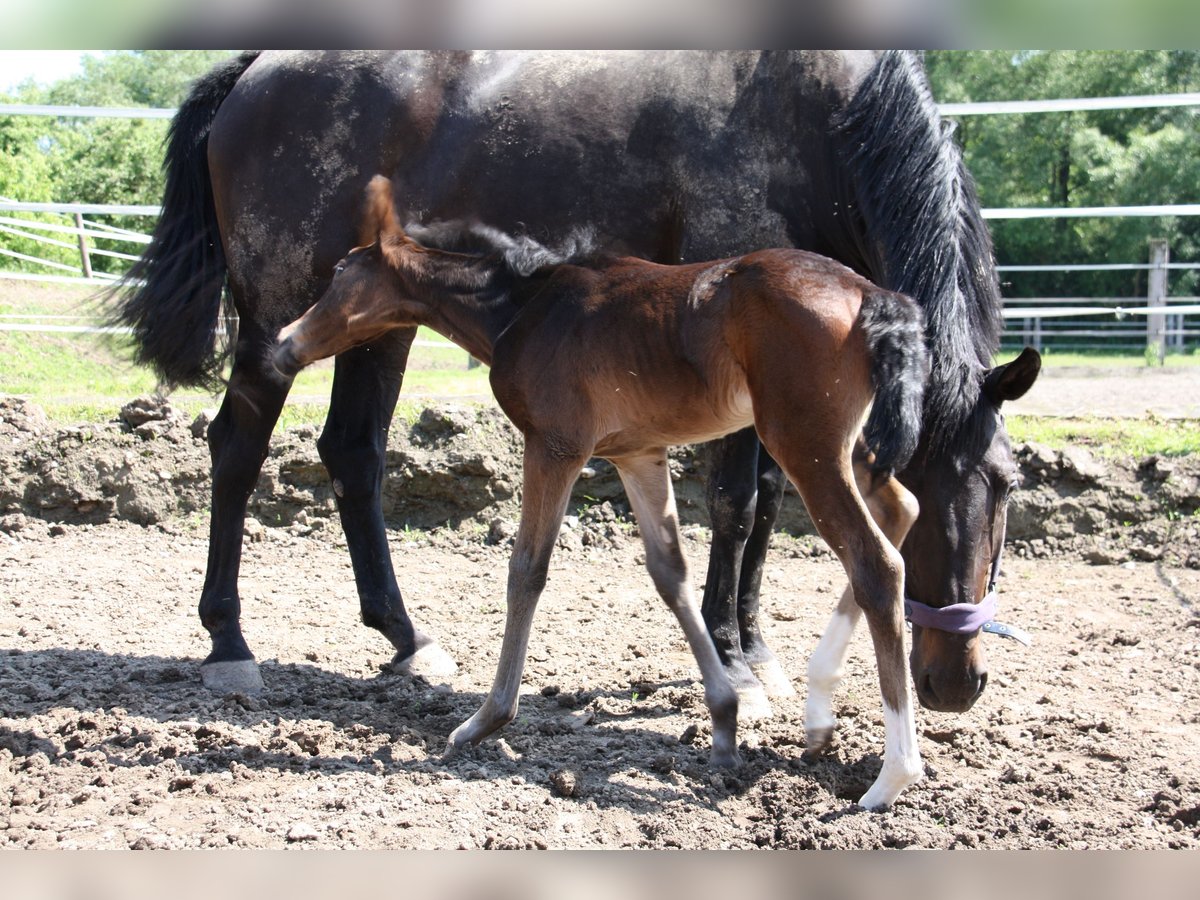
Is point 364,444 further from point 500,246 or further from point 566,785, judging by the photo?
point 566,785

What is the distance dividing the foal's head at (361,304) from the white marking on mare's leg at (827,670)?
5.80 feet

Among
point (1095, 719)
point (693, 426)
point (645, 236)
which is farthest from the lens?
point (645, 236)

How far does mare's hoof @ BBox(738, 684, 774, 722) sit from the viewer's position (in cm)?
414

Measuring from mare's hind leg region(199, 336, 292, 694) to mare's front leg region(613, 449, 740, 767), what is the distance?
1.74 meters

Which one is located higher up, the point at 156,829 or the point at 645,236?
the point at 645,236

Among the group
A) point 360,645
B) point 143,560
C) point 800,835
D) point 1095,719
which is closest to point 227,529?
point 360,645

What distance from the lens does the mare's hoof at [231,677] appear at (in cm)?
443

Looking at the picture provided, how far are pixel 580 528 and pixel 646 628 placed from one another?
1.60 m

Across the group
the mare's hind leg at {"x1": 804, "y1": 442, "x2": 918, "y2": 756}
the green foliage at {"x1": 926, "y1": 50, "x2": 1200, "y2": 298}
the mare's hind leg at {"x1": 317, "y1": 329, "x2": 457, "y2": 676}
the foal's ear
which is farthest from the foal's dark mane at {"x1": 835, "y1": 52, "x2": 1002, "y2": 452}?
the green foliage at {"x1": 926, "y1": 50, "x2": 1200, "y2": 298}

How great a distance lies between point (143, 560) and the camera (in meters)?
6.30

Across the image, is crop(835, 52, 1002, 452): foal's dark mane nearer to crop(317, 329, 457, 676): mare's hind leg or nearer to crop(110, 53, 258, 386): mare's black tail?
crop(317, 329, 457, 676): mare's hind leg

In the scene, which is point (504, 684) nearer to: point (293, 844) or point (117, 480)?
point (293, 844)

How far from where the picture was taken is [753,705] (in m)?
4.19

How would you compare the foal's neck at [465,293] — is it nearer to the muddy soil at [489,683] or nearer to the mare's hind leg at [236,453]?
the mare's hind leg at [236,453]
